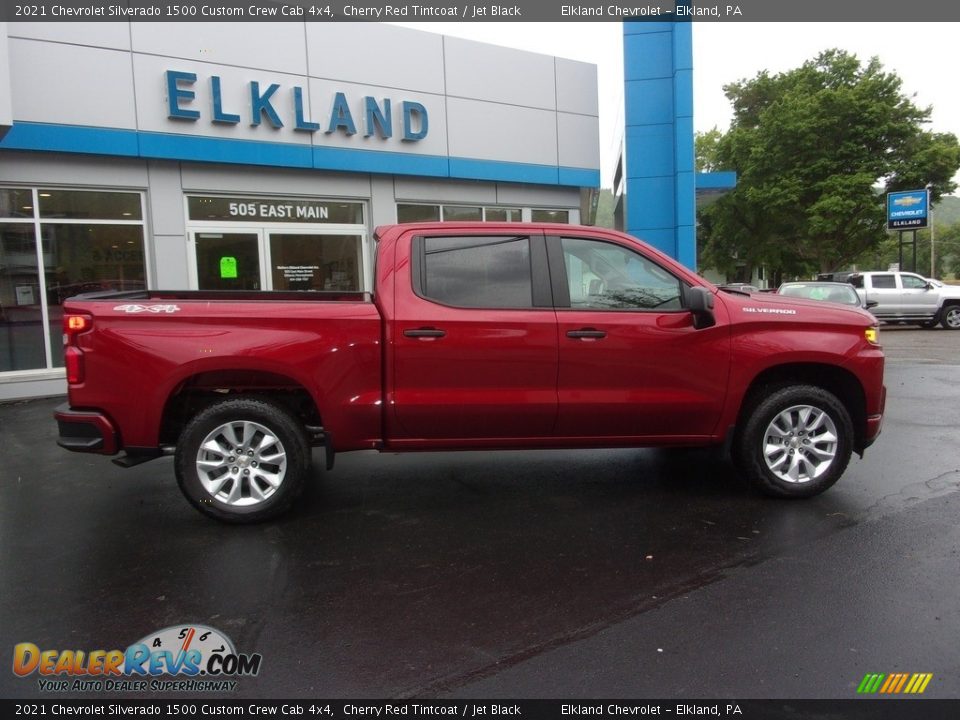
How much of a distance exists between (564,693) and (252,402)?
2.76 m

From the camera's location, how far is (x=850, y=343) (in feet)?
15.8

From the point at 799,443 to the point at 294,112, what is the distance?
957 cm

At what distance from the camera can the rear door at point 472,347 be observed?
4543 mm

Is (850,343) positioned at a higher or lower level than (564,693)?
higher

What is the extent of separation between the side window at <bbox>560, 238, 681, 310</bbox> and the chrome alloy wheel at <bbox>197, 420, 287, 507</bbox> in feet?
7.42

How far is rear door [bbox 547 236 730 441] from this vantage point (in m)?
4.65

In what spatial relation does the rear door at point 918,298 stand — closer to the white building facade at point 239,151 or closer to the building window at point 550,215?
the building window at point 550,215

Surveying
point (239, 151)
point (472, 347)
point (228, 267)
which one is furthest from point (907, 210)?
point (472, 347)

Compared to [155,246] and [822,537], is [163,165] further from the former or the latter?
[822,537]

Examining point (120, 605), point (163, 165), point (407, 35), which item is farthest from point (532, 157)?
point (120, 605)

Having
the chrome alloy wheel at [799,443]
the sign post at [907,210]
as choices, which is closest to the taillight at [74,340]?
the chrome alloy wheel at [799,443]

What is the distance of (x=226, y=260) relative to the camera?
11195mm

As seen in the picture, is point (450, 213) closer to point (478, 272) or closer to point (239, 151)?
point (239, 151)
